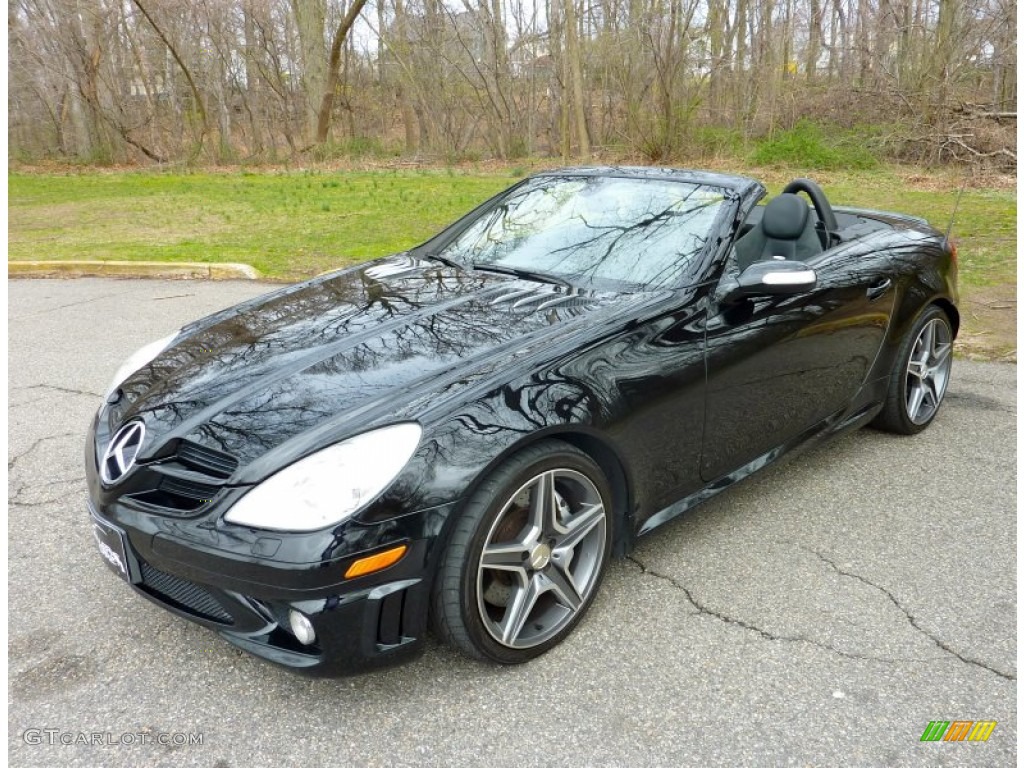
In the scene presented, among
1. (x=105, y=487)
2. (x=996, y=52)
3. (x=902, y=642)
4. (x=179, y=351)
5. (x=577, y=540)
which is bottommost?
(x=902, y=642)

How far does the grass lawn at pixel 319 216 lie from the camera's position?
8.45 meters

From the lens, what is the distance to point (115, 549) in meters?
2.46

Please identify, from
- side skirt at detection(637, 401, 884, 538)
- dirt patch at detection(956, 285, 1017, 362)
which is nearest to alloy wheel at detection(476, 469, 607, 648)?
side skirt at detection(637, 401, 884, 538)

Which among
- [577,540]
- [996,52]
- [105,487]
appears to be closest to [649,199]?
[577,540]

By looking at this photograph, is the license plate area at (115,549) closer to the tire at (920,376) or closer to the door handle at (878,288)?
the door handle at (878,288)

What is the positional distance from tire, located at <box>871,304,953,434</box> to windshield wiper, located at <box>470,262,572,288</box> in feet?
6.01

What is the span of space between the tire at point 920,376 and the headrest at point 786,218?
2.79 ft

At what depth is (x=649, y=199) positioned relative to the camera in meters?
3.59

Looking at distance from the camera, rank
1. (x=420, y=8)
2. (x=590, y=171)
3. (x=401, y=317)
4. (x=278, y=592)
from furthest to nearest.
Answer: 1. (x=420, y=8)
2. (x=590, y=171)
3. (x=401, y=317)
4. (x=278, y=592)

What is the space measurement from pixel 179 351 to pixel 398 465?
1330 millimetres

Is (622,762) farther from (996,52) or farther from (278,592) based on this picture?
(996,52)

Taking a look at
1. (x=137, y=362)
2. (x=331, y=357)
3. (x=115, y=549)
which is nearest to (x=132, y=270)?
(x=137, y=362)

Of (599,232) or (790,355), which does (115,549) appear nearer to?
(599,232)

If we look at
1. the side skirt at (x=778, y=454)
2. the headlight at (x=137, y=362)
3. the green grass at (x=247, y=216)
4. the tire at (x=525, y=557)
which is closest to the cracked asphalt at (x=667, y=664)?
the tire at (x=525, y=557)
